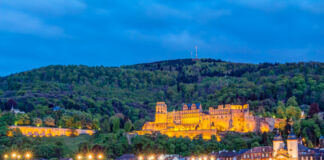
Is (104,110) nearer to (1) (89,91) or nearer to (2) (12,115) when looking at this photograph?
(1) (89,91)

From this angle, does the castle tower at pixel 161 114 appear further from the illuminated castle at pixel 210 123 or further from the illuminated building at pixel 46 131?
the illuminated building at pixel 46 131

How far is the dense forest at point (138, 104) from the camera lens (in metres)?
98.9

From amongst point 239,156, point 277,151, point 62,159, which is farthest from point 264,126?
point 62,159

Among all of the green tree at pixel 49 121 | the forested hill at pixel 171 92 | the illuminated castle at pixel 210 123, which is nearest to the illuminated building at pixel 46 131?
the green tree at pixel 49 121

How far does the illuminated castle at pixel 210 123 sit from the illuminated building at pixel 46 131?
1508 centimetres

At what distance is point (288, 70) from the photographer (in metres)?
174

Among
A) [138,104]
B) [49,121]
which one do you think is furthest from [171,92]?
[49,121]

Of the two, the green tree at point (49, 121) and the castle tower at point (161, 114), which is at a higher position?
the castle tower at point (161, 114)

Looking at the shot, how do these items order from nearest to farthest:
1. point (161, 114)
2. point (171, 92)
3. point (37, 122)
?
1. point (37, 122)
2. point (161, 114)
3. point (171, 92)

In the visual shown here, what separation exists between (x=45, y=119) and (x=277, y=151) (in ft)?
204

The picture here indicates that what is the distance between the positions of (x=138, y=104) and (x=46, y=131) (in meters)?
61.9

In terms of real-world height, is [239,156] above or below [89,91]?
below

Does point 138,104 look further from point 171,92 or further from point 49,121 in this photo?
point 49,121

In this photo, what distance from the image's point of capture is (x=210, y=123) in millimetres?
109938
